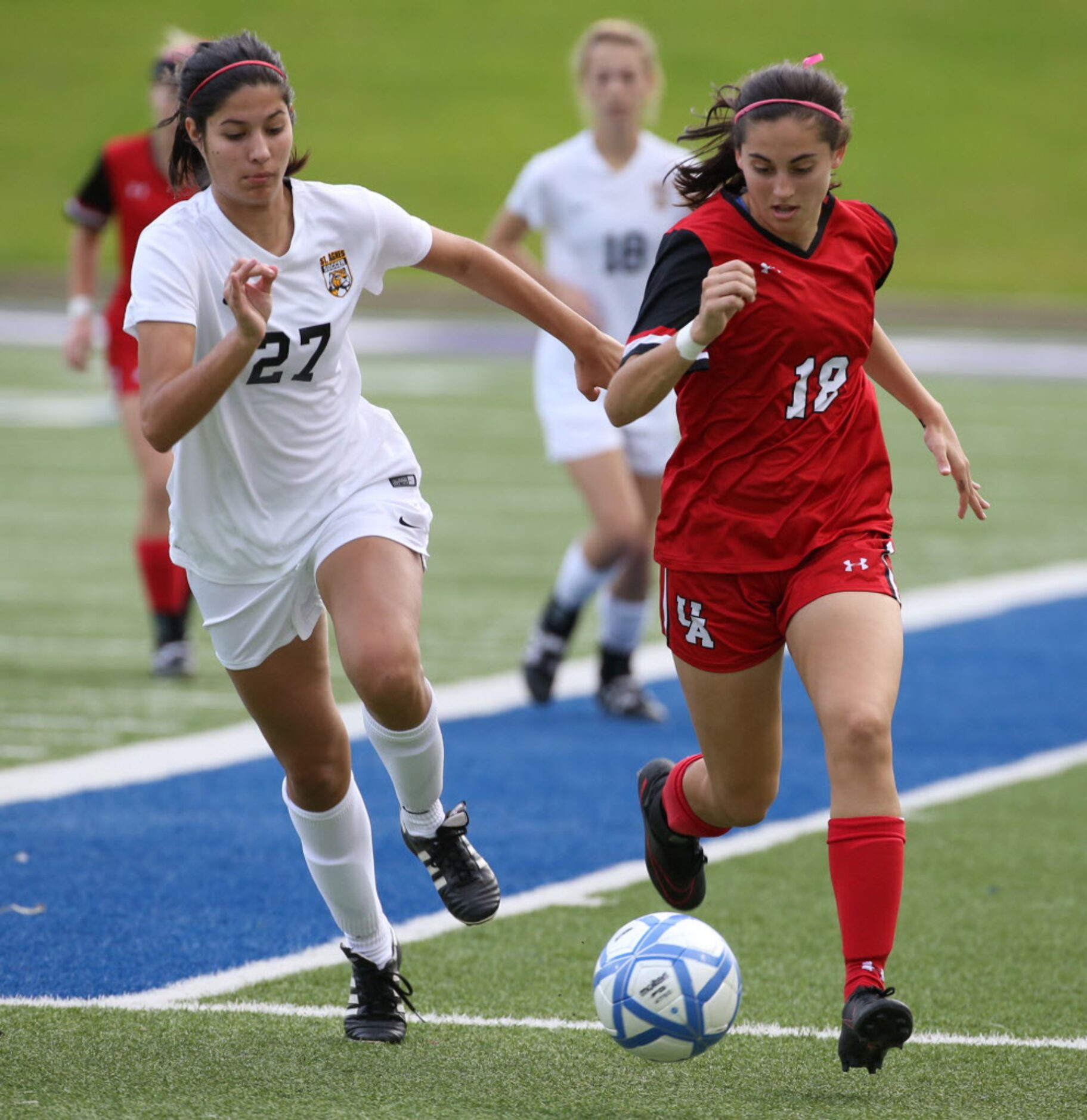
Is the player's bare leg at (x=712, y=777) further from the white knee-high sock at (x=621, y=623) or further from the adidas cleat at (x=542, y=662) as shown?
the adidas cleat at (x=542, y=662)

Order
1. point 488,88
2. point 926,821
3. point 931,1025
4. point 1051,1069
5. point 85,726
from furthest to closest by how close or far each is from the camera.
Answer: point 488,88 < point 85,726 < point 926,821 < point 931,1025 < point 1051,1069

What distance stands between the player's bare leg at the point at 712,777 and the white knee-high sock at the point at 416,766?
595 millimetres

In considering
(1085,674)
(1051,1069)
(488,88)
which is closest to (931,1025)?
(1051,1069)

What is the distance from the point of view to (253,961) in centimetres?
554

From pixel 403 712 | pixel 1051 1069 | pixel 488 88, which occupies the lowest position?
pixel 488 88

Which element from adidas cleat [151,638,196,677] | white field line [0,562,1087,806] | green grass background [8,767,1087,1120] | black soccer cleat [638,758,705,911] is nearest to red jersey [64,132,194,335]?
adidas cleat [151,638,196,677]

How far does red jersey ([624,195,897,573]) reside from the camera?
4.70m

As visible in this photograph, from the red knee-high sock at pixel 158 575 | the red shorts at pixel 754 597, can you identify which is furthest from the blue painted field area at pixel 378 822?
the red knee-high sock at pixel 158 575

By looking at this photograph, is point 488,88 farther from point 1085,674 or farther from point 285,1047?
point 285,1047

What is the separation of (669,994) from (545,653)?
192 inches

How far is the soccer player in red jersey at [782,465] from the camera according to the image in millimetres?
4438

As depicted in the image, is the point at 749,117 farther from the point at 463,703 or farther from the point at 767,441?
the point at 463,703

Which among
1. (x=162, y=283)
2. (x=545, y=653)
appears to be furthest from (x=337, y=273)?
(x=545, y=653)

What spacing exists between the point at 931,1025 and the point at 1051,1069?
0.46 meters
